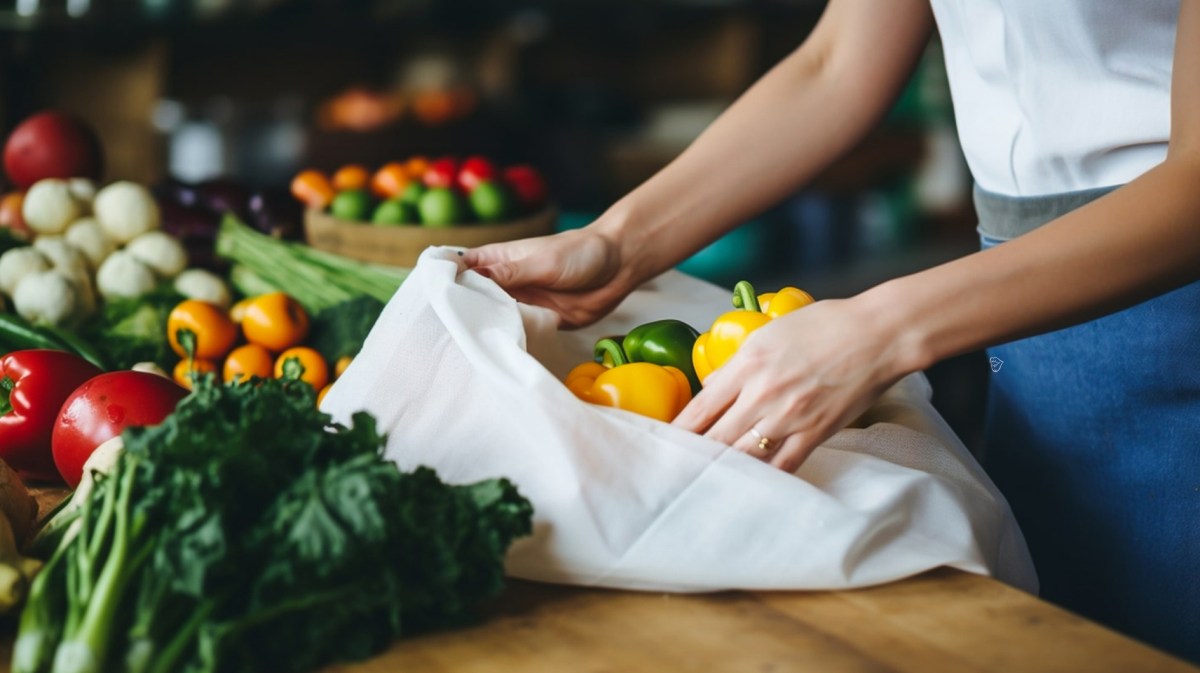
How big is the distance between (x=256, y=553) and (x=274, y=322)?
85 cm

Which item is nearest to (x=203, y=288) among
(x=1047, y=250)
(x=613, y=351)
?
(x=613, y=351)

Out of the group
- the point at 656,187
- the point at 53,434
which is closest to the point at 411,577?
the point at 53,434

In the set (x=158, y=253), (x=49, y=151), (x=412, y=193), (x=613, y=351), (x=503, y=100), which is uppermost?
(x=503, y=100)

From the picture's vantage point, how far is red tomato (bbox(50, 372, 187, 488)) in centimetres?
105

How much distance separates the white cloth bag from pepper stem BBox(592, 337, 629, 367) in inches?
5.4

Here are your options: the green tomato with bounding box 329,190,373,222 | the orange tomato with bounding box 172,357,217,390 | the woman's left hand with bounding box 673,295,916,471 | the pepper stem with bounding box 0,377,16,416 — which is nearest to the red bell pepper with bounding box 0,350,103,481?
the pepper stem with bounding box 0,377,16,416

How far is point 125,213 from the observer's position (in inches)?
68.6

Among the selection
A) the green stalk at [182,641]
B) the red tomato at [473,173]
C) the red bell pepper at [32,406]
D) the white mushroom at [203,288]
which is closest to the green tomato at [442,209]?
the red tomato at [473,173]

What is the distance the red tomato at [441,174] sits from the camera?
2131 mm

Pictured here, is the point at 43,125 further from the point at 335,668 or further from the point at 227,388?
the point at 335,668

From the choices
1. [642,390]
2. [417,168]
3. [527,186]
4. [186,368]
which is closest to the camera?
[642,390]

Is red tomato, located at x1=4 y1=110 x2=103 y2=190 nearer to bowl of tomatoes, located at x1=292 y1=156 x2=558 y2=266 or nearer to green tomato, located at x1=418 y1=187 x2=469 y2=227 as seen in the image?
bowl of tomatoes, located at x1=292 y1=156 x2=558 y2=266

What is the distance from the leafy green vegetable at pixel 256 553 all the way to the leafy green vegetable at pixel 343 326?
0.69 meters

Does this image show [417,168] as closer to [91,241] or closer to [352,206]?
[352,206]
